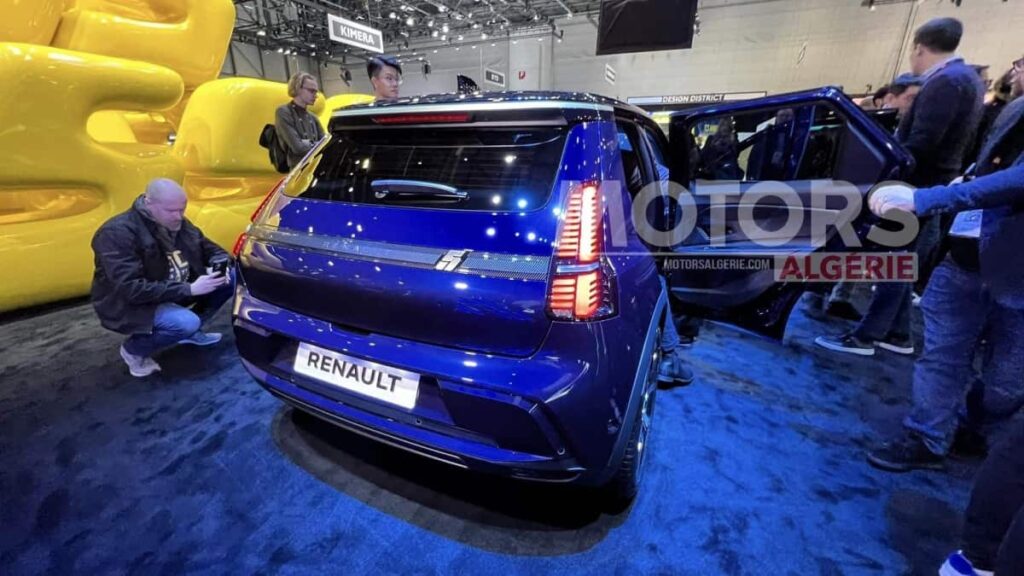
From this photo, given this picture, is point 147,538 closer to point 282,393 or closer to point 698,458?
point 282,393

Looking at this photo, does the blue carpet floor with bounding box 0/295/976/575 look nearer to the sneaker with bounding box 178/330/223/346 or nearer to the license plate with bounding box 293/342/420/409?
the sneaker with bounding box 178/330/223/346

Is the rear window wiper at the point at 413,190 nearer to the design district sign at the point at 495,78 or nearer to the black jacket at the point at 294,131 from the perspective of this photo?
the black jacket at the point at 294,131

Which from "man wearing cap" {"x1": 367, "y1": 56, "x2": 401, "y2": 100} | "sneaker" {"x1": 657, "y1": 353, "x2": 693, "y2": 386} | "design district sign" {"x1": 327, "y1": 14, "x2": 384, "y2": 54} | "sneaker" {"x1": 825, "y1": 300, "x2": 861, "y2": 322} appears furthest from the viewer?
"design district sign" {"x1": 327, "y1": 14, "x2": 384, "y2": 54}

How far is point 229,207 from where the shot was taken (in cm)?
414

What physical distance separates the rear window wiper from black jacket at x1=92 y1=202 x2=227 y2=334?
64.5 inches

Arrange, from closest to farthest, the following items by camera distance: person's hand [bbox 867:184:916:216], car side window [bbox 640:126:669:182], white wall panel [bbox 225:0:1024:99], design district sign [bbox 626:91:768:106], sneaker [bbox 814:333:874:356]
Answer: person's hand [bbox 867:184:916:216], car side window [bbox 640:126:669:182], sneaker [bbox 814:333:874:356], white wall panel [bbox 225:0:1024:99], design district sign [bbox 626:91:768:106]

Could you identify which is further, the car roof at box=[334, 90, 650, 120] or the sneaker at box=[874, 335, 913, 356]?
the sneaker at box=[874, 335, 913, 356]

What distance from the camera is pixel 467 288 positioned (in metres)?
1.15

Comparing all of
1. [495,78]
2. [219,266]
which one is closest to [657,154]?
[219,266]

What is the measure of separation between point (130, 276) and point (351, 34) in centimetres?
946

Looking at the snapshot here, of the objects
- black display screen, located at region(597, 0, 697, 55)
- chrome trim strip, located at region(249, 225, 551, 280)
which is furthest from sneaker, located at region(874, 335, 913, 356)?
black display screen, located at region(597, 0, 697, 55)

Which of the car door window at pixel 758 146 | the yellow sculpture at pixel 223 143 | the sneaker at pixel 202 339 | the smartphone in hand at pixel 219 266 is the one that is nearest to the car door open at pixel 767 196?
the car door window at pixel 758 146

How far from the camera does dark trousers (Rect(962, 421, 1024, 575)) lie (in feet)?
3.59

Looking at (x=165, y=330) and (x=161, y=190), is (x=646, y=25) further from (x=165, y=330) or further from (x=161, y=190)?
(x=165, y=330)
